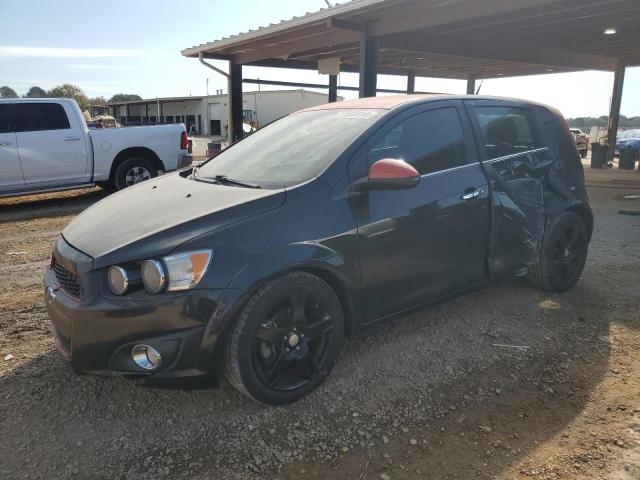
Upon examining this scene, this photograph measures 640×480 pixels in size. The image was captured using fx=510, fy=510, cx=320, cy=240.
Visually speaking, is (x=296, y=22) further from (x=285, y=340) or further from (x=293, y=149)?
(x=285, y=340)

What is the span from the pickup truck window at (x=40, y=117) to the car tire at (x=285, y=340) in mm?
7746

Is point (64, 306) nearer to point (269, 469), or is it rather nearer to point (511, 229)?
point (269, 469)

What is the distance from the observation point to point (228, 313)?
2488 mm

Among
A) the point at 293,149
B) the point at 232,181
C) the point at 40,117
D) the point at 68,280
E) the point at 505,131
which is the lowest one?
the point at 68,280

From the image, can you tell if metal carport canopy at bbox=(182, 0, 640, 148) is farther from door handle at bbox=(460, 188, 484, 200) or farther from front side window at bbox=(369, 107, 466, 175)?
door handle at bbox=(460, 188, 484, 200)

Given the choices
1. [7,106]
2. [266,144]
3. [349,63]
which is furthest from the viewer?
[349,63]

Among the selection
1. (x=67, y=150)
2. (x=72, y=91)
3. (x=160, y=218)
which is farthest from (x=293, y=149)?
(x=72, y=91)

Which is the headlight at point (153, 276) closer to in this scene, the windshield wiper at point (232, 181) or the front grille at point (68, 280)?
the front grille at point (68, 280)

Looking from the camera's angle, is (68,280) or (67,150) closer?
(68,280)

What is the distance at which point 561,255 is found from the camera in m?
4.41

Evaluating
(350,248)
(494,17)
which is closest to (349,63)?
(494,17)

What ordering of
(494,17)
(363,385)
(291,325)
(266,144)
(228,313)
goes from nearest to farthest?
(228,313), (291,325), (363,385), (266,144), (494,17)

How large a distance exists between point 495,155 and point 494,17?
801 centimetres

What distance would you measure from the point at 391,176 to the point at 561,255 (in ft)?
7.54
